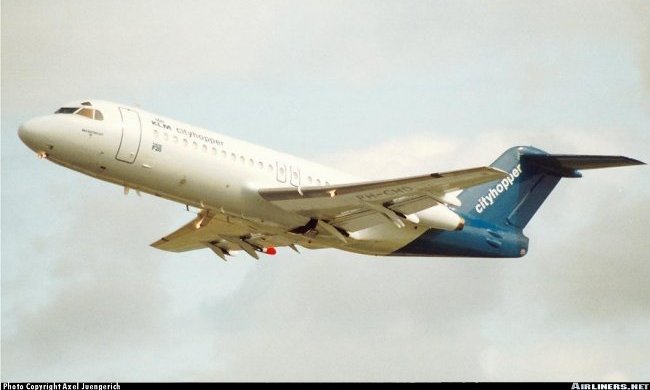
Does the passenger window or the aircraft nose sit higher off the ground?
the passenger window

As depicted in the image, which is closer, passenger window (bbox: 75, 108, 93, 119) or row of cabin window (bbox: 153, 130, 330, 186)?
passenger window (bbox: 75, 108, 93, 119)

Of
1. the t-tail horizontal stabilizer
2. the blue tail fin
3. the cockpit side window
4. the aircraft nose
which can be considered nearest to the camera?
the aircraft nose

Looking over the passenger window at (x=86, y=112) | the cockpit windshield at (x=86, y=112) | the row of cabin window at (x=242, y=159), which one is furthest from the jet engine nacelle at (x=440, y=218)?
the passenger window at (x=86, y=112)

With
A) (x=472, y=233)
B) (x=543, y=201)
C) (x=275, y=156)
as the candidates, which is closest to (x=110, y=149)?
(x=275, y=156)

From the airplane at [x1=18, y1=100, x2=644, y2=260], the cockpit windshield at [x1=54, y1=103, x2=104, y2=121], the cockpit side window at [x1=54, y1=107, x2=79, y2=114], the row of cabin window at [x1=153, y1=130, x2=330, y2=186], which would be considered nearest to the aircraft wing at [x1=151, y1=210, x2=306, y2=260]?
the airplane at [x1=18, y1=100, x2=644, y2=260]

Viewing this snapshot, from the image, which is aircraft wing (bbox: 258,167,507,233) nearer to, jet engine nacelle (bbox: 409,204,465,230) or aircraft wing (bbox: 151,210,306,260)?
jet engine nacelle (bbox: 409,204,465,230)

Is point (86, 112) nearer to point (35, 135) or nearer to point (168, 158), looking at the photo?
point (35, 135)

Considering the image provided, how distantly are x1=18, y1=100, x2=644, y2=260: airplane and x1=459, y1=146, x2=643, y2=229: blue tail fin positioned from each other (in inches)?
1.8

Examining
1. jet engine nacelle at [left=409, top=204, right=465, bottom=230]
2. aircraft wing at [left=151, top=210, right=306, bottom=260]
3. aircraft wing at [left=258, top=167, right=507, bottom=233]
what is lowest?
aircraft wing at [left=258, top=167, right=507, bottom=233]

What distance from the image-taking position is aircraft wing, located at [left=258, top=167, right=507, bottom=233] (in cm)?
3334

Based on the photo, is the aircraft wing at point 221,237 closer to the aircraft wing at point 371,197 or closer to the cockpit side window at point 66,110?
the aircraft wing at point 371,197

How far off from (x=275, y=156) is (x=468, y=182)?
18.4 feet

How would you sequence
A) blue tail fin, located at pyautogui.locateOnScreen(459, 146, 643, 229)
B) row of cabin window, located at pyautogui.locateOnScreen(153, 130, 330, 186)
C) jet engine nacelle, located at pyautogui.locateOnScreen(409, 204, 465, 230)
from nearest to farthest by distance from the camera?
row of cabin window, located at pyautogui.locateOnScreen(153, 130, 330, 186) < jet engine nacelle, located at pyautogui.locateOnScreen(409, 204, 465, 230) < blue tail fin, located at pyautogui.locateOnScreen(459, 146, 643, 229)

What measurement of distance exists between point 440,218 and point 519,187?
501cm
